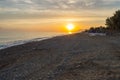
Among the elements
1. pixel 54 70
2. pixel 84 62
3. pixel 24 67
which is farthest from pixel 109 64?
pixel 24 67

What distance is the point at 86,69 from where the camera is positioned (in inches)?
761

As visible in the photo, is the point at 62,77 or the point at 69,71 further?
the point at 69,71

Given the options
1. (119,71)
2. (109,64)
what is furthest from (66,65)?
(119,71)

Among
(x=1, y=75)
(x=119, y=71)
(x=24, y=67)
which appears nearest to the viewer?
(x=119, y=71)

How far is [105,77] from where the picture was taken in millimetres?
17031

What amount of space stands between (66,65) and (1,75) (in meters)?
4.16

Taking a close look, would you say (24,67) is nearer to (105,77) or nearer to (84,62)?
(84,62)

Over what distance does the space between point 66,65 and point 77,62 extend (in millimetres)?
1058

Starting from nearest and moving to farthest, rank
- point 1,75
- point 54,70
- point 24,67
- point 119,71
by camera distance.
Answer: point 119,71, point 54,70, point 1,75, point 24,67

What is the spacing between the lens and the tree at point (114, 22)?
220 feet

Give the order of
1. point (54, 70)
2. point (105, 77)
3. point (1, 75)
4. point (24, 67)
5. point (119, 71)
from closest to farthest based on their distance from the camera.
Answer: point (105, 77) → point (119, 71) → point (54, 70) → point (1, 75) → point (24, 67)

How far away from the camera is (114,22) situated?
67875 millimetres

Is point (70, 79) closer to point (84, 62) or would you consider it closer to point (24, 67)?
point (84, 62)

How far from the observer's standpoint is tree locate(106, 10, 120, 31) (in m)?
67.1
